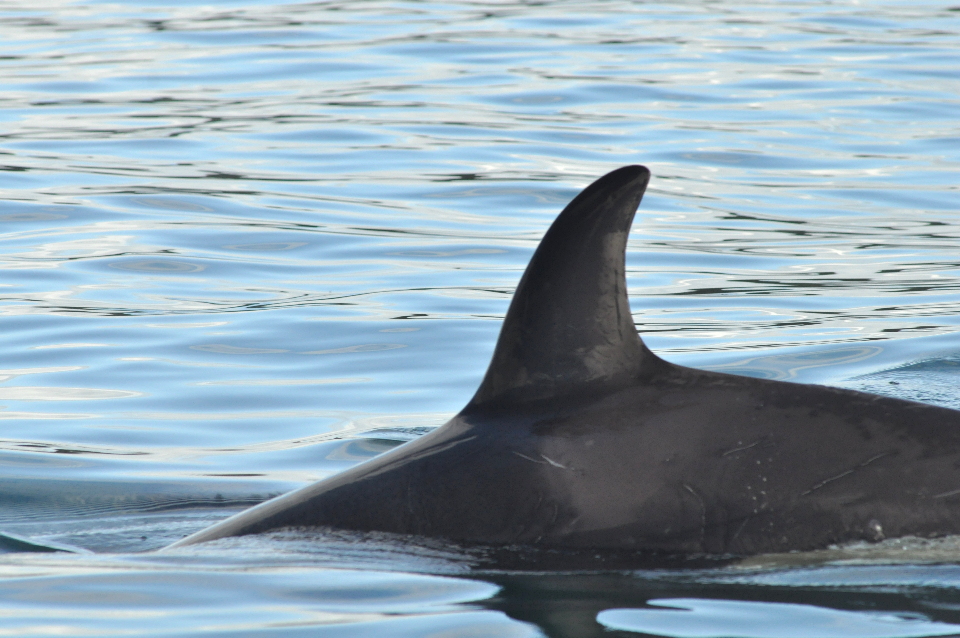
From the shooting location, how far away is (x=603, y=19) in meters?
30.0

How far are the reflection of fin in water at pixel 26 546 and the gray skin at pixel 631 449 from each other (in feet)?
4.82

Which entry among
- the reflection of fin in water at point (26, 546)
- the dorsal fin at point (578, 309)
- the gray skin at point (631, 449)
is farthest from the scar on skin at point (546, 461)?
the reflection of fin in water at point (26, 546)

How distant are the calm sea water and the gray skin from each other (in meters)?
0.15

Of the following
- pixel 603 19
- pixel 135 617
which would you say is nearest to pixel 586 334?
pixel 135 617

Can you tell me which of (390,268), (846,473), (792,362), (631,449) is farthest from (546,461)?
(390,268)

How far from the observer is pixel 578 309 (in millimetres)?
Answer: 4730

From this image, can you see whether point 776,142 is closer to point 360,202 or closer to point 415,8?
point 360,202

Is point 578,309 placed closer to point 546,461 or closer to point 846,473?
point 546,461

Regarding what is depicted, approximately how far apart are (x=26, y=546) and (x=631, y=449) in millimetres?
2595

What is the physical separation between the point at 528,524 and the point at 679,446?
535mm

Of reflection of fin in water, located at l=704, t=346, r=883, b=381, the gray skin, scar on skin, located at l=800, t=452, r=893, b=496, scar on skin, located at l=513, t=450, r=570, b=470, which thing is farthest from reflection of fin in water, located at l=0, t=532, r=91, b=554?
reflection of fin in water, located at l=704, t=346, r=883, b=381

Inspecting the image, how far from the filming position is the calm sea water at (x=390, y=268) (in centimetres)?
446

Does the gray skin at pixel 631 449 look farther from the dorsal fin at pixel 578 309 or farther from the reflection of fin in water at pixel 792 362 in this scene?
the reflection of fin in water at pixel 792 362

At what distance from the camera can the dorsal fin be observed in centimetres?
463
